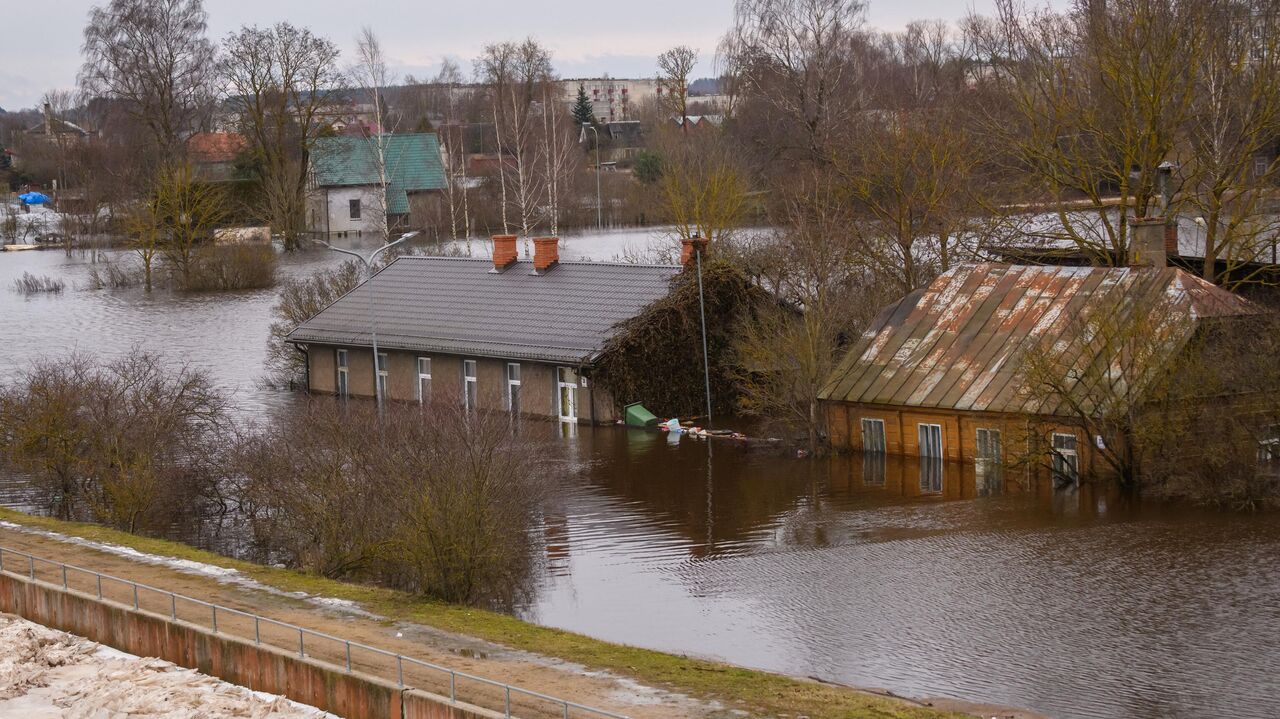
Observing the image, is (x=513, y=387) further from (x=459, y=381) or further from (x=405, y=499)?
(x=405, y=499)

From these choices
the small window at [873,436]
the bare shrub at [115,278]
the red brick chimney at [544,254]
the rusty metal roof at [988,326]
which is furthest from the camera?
the bare shrub at [115,278]

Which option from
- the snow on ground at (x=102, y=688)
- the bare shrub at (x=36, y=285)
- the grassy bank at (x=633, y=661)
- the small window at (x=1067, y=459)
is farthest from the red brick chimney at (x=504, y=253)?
the bare shrub at (x=36, y=285)

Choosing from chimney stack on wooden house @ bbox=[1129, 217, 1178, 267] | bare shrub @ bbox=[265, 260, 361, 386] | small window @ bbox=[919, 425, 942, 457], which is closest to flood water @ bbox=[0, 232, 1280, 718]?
small window @ bbox=[919, 425, 942, 457]

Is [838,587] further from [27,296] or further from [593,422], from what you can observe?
[27,296]

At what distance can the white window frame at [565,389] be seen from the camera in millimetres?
37875

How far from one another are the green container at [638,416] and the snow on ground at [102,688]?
18613mm

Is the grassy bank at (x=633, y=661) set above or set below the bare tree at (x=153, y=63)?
below

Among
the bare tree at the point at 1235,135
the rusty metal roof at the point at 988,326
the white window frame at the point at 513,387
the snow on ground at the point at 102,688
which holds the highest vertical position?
the bare tree at the point at 1235,135

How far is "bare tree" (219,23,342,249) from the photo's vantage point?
271 ft

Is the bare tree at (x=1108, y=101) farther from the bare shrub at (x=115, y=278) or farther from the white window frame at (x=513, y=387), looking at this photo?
the bare shrub at (x=115, y=278)

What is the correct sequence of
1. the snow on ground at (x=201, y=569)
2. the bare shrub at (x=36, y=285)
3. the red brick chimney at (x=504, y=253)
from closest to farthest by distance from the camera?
the snow on ground at (x=201, y=569) → the red brick chimney at (x=504, y=253) → the bare shrub at (x=36, y=285)

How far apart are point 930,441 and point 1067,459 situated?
11.0 ft

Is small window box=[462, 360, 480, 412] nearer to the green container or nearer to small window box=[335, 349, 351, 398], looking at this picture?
the green container

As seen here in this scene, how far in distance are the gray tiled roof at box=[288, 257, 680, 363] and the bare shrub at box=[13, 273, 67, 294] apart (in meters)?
33.3
